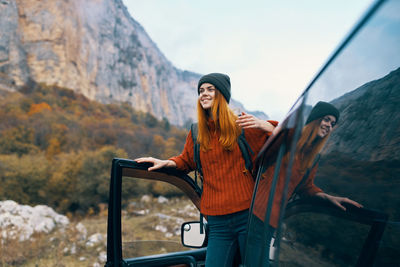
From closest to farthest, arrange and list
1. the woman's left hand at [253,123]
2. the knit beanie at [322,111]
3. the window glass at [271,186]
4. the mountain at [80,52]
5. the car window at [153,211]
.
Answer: the knit beanie at [322,111] < the window glass at [271,186] < the woman's left hand at [253,123] < the car window at [153,211] < the mountain at [80,52]

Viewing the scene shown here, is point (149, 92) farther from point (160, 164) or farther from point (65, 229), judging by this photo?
point (160, 164)

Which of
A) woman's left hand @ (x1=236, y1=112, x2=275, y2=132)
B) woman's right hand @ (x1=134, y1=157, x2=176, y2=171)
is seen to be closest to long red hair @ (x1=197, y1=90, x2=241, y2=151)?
woman's left hand @ (x1=236, y1=112, x2=275, y2=132)

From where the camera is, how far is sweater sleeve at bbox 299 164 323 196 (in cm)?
61

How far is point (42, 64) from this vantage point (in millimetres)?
46406

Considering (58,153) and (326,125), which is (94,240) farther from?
(58,153)

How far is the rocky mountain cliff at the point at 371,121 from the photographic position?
0.49m

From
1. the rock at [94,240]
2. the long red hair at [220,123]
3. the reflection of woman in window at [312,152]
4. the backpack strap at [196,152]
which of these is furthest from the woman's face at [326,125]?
the rock at [94,240]

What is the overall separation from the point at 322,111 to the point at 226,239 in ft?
3.31

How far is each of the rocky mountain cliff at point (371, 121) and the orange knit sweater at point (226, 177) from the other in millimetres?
866

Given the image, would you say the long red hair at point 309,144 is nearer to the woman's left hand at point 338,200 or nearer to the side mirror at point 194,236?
the woman's left hand at point 338,200

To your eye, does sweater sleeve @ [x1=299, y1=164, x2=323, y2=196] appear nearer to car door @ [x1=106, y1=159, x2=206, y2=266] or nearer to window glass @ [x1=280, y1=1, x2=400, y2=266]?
window glass @ [x1=280, y1=1, x2=400, y2=266]

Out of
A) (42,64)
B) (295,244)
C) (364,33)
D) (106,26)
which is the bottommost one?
(295,244)

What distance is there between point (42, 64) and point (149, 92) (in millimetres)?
29665

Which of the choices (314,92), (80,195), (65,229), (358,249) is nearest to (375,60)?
(314,92)
